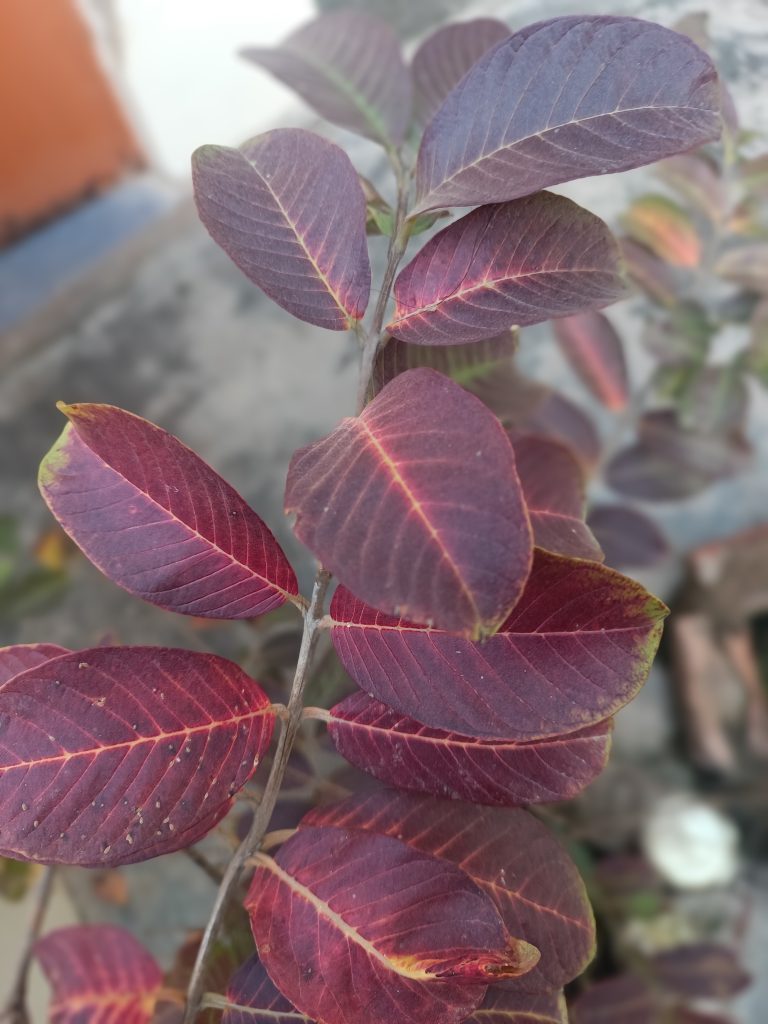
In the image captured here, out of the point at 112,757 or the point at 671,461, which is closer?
the point at 112,757

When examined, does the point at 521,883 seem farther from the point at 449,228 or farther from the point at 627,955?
the point at 627,955

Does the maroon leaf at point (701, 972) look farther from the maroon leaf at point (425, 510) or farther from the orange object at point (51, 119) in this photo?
the orange object at point (51, 119)

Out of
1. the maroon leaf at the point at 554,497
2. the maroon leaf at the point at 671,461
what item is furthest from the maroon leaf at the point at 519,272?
the maroon leaf at the point at 671,461

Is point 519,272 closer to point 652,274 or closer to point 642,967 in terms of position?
point 652,274

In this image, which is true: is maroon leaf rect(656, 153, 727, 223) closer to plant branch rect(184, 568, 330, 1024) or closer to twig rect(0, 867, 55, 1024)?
plant branch rect(184, 568, 330, 1024)

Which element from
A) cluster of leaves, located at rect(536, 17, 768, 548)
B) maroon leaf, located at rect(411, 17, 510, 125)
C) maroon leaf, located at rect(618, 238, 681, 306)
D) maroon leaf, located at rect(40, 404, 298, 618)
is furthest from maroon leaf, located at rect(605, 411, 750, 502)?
maroon leaf, located at rect(40, 404, 298, 618)

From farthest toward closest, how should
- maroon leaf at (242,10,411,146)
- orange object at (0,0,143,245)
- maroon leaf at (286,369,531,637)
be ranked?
1. orange object at (0,0,143,245)
2. maroon leaf at (242,10,411,146)
3. maroon leaf at (286,369,531,637)

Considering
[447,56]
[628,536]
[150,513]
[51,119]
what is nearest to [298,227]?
[150,513]
